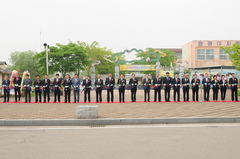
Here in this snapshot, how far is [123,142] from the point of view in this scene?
665 cm

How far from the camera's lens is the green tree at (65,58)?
40.0 m

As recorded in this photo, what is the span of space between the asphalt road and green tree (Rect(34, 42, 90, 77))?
3194 centimetres

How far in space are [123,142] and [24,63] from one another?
199 feet

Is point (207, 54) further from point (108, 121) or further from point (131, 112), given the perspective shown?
point (108, 121)

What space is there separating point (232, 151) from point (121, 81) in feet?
37.2

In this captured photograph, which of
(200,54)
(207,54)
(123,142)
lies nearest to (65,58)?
(123,142)

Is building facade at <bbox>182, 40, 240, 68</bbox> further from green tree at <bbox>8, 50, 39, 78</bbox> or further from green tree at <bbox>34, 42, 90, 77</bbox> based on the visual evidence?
green tree at <bbox>8, 50, 39, 78</bbox>

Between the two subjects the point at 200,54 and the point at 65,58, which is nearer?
the point at 65,58

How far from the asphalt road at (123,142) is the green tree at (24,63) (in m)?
56.5

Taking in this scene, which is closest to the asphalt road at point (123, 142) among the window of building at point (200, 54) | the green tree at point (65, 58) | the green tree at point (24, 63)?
the green tree at point (65, 58)

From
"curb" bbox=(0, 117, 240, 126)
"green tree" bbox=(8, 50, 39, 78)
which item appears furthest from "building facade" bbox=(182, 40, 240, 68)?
"curb" bbox=(0, 117, 240, 126)

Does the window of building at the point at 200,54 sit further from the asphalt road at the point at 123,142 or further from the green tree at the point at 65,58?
the asphalt road at the point at 123,142

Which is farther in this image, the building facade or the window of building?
the window of building

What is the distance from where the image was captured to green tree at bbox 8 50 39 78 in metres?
62.2
